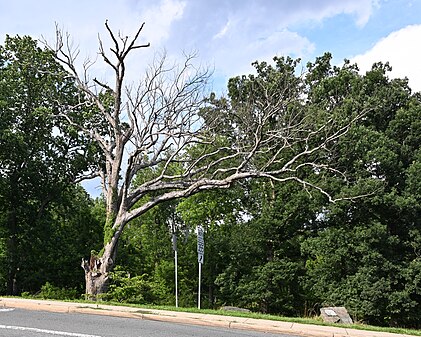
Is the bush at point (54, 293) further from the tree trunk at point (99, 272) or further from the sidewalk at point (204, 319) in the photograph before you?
the sidewalk at point (204, 319)

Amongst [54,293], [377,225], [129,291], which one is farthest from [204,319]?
[377,225]

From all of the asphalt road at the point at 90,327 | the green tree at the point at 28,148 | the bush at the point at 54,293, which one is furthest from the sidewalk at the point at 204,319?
the green tree at the point at 28,148

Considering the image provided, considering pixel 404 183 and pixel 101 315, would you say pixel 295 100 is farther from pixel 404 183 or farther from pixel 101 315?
pixel 101 315

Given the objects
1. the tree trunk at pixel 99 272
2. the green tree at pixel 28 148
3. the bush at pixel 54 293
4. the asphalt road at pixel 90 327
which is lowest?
the bush at pixel 54 293

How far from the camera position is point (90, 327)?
7.39 metres

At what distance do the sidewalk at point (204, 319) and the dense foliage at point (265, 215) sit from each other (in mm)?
7657

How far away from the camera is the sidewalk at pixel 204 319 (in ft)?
25.6

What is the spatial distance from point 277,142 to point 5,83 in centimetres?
1251

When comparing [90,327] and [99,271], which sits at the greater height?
[99,271]

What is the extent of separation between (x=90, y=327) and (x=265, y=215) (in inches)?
626

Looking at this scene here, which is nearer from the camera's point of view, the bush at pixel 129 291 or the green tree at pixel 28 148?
the bush at pixel 129 291

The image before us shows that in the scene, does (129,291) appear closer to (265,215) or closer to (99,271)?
(99,271)


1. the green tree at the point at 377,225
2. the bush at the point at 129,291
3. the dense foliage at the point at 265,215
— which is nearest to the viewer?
the bush at the point at 129,291

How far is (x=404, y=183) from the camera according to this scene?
20.0 metres
